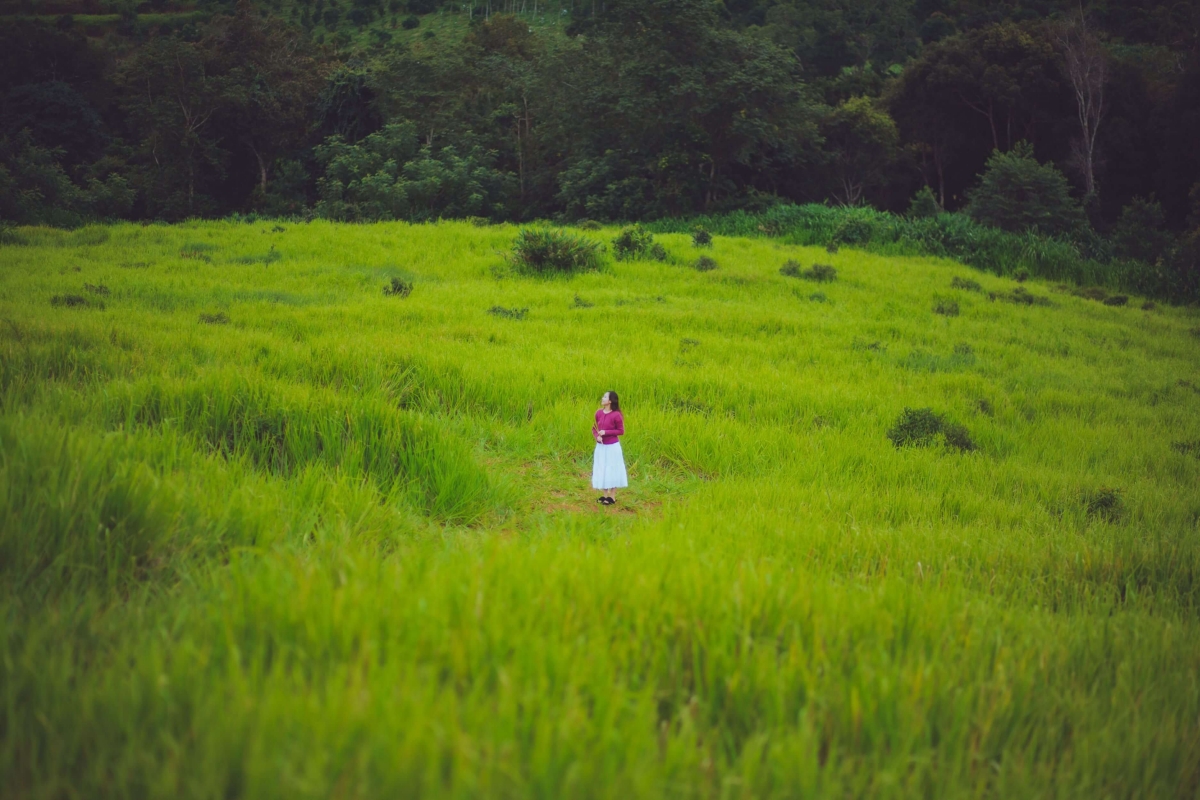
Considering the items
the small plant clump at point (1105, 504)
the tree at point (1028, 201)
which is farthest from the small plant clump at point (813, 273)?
the tree at point (1028, 201)

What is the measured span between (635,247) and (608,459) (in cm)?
1163

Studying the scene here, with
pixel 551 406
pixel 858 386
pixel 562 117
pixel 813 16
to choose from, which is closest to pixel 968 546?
pixel 551 406

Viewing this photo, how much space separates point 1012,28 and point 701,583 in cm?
4333

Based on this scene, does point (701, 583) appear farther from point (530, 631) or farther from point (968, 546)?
point (968, 546)

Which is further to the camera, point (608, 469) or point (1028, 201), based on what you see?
point (1028, 201)

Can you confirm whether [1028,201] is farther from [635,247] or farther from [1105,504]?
[1105,504]

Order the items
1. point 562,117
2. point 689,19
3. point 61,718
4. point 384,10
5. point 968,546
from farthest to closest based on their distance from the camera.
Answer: point 384,10, point 562,117, point 689,19, point 968,546, point 61,718

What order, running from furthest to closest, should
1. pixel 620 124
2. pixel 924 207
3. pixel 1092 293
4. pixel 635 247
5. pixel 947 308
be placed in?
pixel 620 124 → pixel 924 207 → pixel 1092 293 → pixel 635 247 → pixel 947 308

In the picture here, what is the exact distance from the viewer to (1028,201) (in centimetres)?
2595

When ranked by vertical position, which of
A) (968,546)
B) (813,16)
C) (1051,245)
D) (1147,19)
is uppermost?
(813,16)

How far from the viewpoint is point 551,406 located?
257 inches

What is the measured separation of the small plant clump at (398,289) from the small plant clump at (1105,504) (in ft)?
31.0

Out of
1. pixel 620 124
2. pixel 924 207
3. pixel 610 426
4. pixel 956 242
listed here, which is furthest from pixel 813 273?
pixel 620 124

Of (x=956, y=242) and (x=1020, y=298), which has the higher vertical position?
(x=956, y=242)
